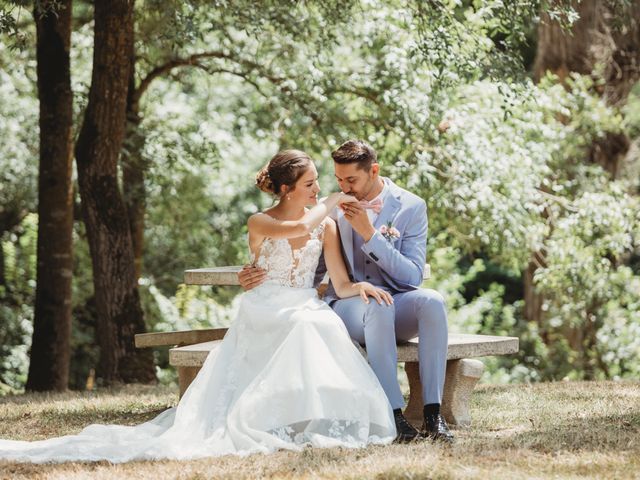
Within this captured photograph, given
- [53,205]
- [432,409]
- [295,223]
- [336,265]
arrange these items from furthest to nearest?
[53,205]
[336,265]
[295,223]
[432,409]

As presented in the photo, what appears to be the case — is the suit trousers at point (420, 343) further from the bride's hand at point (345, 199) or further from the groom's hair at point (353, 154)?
the groom's hair at point (353, 154)

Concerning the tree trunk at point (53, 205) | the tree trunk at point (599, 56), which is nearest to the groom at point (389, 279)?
the tree trunk at point (53, 205)

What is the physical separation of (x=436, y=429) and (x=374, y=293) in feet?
2.36

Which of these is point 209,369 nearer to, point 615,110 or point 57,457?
point 57,457

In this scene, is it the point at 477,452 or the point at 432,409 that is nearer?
the point at 477,452

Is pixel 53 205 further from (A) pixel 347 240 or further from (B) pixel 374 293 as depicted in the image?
(B) pixel 374 293

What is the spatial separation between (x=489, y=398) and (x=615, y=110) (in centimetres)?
632

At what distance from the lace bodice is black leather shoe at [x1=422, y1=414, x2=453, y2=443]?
1.03 m

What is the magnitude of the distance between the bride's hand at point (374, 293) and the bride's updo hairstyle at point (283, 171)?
0.69 meters

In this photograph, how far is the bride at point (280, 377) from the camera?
4.69m

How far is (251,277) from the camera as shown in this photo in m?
5.46

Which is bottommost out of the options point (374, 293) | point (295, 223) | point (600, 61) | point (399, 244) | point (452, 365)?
point (452, 365)

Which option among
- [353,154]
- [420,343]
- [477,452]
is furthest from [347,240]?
[477,452]

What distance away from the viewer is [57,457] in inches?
180
